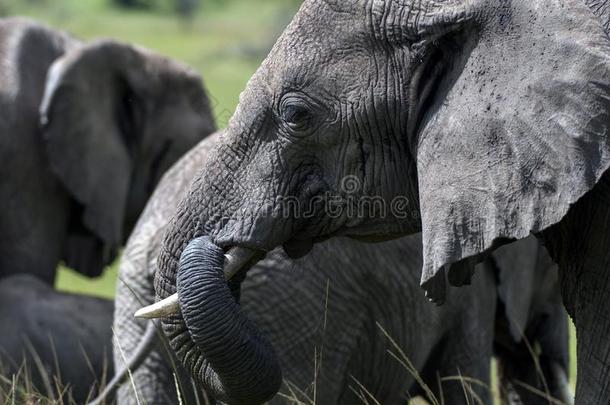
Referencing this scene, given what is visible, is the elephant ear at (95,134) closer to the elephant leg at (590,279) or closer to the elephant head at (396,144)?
the elephant head at (396,144)

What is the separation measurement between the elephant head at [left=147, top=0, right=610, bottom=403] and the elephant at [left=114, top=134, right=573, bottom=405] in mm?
654

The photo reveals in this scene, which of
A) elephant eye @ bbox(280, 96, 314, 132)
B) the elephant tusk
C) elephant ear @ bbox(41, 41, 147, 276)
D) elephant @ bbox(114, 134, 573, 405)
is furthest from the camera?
elephant ear @ bbox(41, 41, 147, 276)

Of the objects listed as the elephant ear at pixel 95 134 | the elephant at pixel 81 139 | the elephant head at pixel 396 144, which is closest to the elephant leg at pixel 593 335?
the elephant head at pixel 396 144

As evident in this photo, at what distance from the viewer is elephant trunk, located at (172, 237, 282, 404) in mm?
2990

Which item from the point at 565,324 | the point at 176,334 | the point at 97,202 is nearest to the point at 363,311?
the point at 176,334

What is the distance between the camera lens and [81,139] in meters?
7.31

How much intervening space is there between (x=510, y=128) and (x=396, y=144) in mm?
335

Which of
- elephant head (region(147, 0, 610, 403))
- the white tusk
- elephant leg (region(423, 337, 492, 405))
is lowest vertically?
elephant leg (region(423, 337, 492, 405))

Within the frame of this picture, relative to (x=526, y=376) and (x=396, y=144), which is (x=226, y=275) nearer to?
(x=396, y=144)

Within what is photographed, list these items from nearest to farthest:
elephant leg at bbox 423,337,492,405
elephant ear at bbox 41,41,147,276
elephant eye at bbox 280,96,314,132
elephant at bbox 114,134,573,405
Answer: elephant eye at bbox 280,96,314,132 < elephant at bbox 114,134,573,405 < elephant leg at bbox 423,337,492,405 < elephant ear at bbox 41,41,147,276

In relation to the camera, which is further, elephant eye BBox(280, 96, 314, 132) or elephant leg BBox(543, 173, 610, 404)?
elephant eye BBox(280, 96, 314, 132)

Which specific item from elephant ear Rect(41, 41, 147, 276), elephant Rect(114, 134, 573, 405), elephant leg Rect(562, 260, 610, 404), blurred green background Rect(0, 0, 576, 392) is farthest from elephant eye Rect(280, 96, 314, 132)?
blurred green background Rect(0, 0, 576, 392)

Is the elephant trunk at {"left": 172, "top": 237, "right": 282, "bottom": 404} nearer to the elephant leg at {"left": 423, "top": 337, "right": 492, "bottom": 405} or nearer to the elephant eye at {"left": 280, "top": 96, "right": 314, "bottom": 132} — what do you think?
the elephant eye at {"left": 280, "top": 96, "right": 314, "bottom": 132}

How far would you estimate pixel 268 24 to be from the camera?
32844mm
